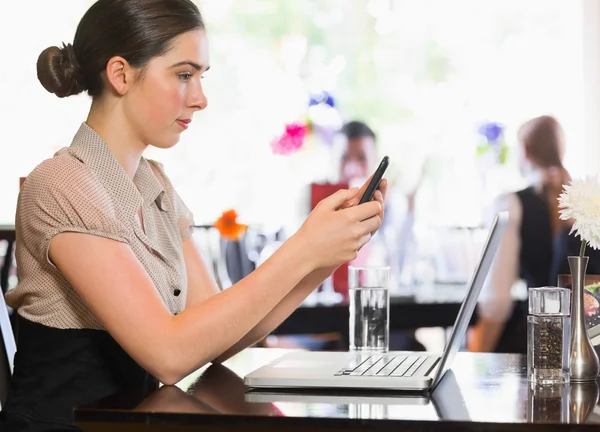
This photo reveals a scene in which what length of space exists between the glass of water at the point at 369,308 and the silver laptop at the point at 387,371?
24 cm

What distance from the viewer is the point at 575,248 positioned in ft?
9.60

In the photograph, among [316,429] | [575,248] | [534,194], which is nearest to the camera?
[316,429]

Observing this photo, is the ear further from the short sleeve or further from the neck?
the short sleeve

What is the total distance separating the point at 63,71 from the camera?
149 centimetres

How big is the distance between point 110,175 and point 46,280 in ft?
0.62

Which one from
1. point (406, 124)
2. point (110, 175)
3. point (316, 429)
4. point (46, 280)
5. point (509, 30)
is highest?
point (509, 30)

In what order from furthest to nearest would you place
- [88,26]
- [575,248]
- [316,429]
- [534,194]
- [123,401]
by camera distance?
[534,194], [575,248], [88,26], [123,401], [316,429]

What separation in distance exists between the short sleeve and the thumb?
0.29 meters

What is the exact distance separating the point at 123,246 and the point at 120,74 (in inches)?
12.3

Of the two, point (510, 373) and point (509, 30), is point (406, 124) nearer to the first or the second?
point (509, 30)

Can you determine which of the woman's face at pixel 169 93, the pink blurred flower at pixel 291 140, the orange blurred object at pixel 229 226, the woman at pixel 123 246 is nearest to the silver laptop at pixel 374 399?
the woman at pixel 123 246

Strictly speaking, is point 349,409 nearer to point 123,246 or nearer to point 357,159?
point 123,246

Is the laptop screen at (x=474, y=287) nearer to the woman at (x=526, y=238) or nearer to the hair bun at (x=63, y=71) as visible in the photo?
the hair bun at (x=63, y=71)

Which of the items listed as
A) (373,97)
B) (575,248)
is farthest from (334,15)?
(575,248)
